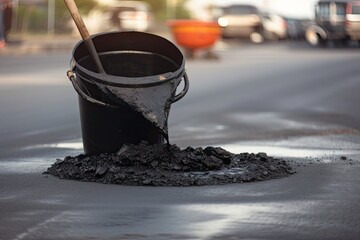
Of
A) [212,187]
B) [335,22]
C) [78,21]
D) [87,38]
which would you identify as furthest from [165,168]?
[335,22]

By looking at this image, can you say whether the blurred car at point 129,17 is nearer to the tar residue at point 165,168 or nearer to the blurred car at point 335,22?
the blurred car at point 335,22

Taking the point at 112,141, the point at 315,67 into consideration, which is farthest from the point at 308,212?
the point at 315,67

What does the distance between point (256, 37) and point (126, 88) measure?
42580 mm

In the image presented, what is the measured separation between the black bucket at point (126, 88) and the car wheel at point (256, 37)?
41.3m

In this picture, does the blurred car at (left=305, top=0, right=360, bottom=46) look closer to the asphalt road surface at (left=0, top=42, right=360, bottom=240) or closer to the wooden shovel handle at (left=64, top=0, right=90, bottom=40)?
the asphalt road surface at (left=0, top=42, right=360, bottom=240)

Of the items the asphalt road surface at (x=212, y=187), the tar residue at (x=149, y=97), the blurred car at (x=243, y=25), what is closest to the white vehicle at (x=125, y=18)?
the blurred car at (x=243, y=25)

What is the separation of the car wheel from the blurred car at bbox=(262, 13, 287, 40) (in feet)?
2.85

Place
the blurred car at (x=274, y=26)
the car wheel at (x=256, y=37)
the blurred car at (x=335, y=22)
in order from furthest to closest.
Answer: the blurred car at (x=274, y=26) < the car wheel at (x=256, y=37) < the blurred car at (x=335, y=22)

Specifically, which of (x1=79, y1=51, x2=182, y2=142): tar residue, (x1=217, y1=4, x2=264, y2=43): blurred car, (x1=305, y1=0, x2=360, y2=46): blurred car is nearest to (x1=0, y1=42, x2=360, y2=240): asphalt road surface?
(x1=79, y1=51, x2=182, y2=142): tar residue

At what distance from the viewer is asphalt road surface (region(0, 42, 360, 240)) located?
7.27 metres

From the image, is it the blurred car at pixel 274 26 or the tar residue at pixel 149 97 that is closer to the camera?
the tar residue at pixel 149 97

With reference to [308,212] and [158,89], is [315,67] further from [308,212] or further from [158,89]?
[308,212]

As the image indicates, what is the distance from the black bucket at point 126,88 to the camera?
9.78 m

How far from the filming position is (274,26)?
54.8 m
